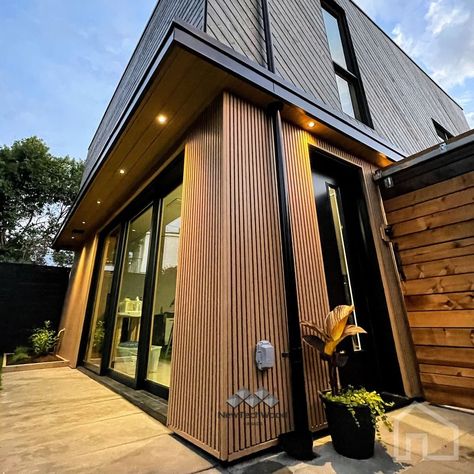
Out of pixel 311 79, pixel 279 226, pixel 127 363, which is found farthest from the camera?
pixel 127 363

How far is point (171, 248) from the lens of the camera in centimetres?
297

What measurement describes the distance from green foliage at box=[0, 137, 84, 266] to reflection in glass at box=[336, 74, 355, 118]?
1270 centimetres

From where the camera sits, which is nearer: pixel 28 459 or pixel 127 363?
pixel 28 459

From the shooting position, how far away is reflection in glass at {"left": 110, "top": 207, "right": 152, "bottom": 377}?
11.3 feet

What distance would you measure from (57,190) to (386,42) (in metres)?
13.5

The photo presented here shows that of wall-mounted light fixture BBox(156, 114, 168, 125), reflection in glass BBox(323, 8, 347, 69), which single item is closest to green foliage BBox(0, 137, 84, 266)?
wall-mounted light fixture BBox(156, 114, 168, 125)

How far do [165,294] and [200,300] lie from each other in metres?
1.13

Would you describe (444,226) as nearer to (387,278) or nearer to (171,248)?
(387,278)

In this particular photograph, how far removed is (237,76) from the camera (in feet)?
6.73

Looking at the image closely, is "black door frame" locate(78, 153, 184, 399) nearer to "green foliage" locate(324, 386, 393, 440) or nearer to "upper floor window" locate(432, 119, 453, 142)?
"green foliage" locate(324, 386, 393, 440)

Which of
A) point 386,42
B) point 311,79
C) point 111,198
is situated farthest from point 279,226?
point 386,42

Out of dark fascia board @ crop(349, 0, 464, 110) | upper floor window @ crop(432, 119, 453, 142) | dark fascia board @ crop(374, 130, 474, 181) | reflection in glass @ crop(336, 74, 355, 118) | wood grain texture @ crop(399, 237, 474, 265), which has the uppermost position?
dark fascia board @ crop(349, 0, 464, 110)

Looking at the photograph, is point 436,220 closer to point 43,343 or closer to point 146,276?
point 146,276

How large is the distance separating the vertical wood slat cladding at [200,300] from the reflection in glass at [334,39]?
3.02 m
